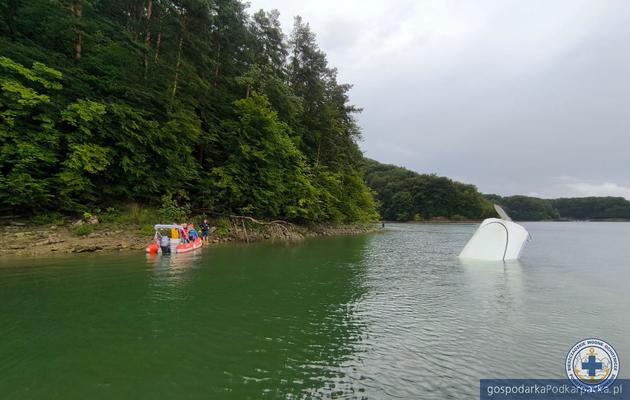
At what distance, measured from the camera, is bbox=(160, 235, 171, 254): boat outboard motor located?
61.8 ft

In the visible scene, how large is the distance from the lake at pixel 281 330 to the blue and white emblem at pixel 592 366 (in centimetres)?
23

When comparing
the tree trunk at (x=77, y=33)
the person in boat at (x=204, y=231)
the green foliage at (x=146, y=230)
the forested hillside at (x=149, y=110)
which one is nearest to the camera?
the forested hillside at (x=149, y=110)

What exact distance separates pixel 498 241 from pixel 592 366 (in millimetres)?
16269

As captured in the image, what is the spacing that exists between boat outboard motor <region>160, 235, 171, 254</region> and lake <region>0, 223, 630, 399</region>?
12.7 ft

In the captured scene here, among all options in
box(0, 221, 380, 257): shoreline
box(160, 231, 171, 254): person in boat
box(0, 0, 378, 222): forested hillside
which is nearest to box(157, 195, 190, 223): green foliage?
box(0, 0, 378, 222): forested hillside

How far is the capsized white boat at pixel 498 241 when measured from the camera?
2052 cm

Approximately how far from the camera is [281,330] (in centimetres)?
776

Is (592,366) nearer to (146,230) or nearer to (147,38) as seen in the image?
(146,230)

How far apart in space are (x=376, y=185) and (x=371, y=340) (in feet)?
466

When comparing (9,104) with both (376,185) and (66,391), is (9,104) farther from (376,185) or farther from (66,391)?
(376,185)

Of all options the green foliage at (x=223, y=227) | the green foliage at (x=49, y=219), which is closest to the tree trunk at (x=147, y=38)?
the green foliage at (x=49, y=219)

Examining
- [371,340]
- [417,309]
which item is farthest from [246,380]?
[417,309]

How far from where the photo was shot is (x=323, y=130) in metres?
43.5

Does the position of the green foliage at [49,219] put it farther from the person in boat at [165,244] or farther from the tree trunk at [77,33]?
the tree trunk at [77,33]
